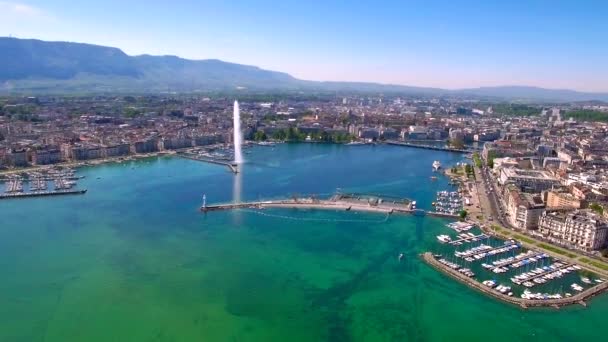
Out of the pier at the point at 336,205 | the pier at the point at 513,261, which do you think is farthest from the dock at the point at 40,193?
the pier at the point at 513,261

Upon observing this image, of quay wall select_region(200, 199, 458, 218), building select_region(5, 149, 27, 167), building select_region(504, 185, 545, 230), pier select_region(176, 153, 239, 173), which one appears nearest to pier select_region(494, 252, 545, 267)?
building select_region(504, 185, 545, 230)

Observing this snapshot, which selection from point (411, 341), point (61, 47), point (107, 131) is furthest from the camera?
point (61, 47)

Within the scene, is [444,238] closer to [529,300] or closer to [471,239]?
[471,239]

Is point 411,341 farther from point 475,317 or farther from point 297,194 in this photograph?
point 297,194

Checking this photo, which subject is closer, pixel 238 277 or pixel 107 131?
pixel 238 277

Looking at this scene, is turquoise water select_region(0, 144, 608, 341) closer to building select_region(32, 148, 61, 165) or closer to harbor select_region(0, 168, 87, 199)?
harbor select_region(0, 168, 87, 199)

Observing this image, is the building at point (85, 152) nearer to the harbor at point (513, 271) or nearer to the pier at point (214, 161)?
the pier at point (214, 161)

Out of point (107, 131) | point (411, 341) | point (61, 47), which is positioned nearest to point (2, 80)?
point (61, 47)
